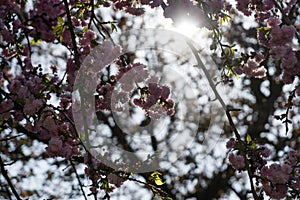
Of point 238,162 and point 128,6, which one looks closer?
point 238,162

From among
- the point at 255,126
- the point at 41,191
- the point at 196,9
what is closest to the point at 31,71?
the point at 196,9

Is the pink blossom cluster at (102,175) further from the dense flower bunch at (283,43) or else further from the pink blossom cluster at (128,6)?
the pink blossom cluster at (128,6)

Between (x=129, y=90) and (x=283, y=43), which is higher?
(x=129, y=90)

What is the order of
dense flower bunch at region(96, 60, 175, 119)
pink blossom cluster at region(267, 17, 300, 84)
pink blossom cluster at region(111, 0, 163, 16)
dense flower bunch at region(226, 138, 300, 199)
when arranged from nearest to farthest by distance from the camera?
pink blossom cluster at region(267, 17, 300, 84), dense flower bunch at region(226, 138, 300, 199), dense flower bunch at region(96, 60, 175, 119), pink blossom cluster at region(111, 0, 163, 16)

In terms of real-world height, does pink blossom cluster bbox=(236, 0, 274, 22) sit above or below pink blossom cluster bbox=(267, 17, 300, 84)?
above

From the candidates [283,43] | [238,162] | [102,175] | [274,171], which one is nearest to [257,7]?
[283,43]

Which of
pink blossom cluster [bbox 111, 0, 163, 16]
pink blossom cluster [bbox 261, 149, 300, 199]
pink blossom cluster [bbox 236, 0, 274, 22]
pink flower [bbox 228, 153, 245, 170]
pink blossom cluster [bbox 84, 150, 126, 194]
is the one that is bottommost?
pink blossom cluster [bbox 261, 149, 300, 199]

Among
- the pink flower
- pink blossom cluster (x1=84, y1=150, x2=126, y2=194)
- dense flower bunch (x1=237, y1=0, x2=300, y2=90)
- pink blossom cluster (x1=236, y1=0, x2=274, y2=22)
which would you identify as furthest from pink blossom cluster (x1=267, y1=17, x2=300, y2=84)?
pink blossom cluster (x1=84, y1=150, x2=126, y2=194)

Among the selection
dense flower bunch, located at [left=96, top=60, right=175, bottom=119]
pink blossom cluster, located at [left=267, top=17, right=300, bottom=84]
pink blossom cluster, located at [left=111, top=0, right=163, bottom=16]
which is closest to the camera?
pink blossom cluster, located at [left=267, top=17, right=300, bottom=84]

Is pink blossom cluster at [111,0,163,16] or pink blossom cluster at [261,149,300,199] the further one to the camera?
pink blossom cluster at [111,0,163,16]

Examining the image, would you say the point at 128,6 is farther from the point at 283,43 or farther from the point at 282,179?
the point at 282,179

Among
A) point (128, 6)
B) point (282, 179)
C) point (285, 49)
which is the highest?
point (128, 6)

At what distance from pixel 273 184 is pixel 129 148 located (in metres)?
8.46

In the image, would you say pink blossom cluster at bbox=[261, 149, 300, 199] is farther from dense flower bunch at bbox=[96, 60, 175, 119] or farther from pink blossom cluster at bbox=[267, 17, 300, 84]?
dense flower bunch at bbox=[96, 60, 175, 119]
